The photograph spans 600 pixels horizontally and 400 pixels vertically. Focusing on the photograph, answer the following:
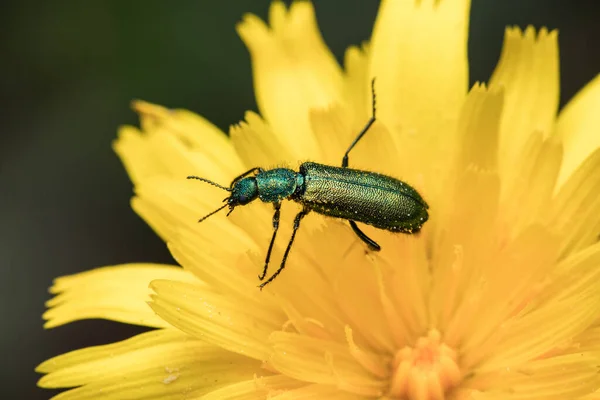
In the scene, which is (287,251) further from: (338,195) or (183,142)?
(183,142)

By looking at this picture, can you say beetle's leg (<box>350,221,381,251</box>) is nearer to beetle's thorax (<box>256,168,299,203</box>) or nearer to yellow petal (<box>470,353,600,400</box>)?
beetle's thorax (<box>256,168,299,203</box>)

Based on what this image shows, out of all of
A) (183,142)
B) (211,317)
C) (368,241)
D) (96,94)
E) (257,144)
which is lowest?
(211,317)

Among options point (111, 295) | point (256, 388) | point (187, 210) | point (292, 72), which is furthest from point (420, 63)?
point (111, 295)

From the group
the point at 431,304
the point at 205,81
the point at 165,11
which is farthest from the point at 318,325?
the point at 165,11

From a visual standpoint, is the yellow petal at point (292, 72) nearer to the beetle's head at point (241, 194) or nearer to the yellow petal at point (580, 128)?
the beetle's head at point (241, 194)

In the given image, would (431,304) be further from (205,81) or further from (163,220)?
(205,81)

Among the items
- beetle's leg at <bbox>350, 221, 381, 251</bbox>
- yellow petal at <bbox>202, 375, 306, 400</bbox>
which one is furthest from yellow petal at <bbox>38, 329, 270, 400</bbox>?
beetle's leg at <bbox>350, 221, 381, 251</bbox>
